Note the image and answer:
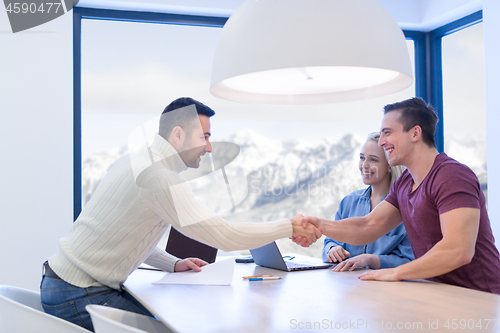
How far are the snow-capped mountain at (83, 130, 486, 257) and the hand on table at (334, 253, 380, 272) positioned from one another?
1.48m

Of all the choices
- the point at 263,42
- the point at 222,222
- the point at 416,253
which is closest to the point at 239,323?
the point at 222,222

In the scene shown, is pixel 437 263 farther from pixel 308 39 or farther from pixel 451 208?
pixel 308 39

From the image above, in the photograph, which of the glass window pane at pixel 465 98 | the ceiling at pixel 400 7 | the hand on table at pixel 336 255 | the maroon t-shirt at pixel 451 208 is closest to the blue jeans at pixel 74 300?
the hand on table at pixel 336 255

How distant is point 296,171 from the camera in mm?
3783

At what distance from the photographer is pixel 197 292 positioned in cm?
161

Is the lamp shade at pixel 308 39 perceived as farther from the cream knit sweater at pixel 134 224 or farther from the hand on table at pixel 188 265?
the hand on table at pixel 188 265

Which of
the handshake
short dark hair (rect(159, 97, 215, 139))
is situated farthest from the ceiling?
the handshake

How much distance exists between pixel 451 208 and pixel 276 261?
76 centimetres

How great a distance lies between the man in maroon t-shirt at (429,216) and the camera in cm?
170

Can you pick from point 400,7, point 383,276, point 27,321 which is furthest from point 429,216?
point 400,7

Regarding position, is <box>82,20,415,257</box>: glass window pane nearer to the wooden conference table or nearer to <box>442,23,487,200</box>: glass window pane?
<box>442,23,487,200</box>: glass window pane

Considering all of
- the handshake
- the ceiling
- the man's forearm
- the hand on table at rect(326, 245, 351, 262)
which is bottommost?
the hand on table at rect(326, 245, 351, 262)

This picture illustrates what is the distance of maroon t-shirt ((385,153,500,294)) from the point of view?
1768 millimetres

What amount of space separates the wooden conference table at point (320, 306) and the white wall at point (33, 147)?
5.11 ft
